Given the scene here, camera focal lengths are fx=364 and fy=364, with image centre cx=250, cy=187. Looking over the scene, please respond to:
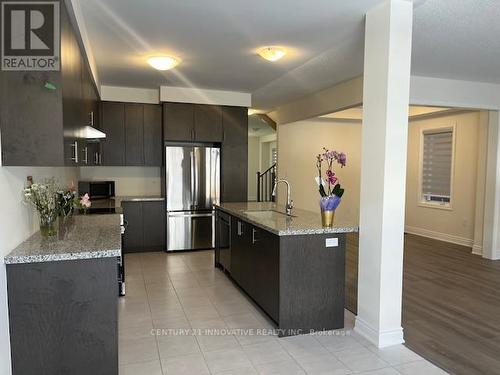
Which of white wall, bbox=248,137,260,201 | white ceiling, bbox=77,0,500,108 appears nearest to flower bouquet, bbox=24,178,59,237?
white ceiling, bbox=77,0,500,108

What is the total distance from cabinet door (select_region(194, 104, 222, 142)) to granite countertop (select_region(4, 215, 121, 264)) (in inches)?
121

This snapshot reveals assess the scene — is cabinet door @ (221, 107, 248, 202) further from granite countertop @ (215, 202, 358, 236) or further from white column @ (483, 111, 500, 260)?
white column @ (483, 111, 500, 260)

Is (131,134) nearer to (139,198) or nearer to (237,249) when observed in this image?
(139,198)

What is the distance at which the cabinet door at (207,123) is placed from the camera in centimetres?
587

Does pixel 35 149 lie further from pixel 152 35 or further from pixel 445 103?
pixel 445 103

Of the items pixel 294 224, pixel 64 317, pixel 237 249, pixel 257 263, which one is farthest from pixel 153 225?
pixel 64 317

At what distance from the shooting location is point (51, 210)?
8.26ft

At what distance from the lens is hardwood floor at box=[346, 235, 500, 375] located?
2.68 m

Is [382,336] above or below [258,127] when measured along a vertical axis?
below

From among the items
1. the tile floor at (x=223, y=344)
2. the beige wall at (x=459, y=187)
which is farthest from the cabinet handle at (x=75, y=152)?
the beige wall at (x=459, y=187)

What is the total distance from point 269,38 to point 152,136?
3.15 metres

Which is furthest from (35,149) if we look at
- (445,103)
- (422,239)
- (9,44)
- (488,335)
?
(422,239)

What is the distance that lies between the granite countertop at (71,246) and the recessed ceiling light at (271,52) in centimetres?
231

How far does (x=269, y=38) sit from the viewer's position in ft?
11.6
